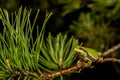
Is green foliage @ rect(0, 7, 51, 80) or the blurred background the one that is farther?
the blurred background

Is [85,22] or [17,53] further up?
[85,22]

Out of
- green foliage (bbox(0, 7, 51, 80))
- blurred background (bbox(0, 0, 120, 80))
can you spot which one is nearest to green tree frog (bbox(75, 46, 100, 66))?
green foliage (bbox(0, 7, 51, 80))

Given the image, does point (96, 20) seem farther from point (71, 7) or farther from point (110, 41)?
point (71, 7)

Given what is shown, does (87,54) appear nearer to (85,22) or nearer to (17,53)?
(17,53)

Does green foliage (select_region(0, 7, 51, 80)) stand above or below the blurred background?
below

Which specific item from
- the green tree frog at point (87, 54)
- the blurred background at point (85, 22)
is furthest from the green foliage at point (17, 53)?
the blurred background at point (85, 22)

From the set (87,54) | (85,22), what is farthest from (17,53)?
(85,22)

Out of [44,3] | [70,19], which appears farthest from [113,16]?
[44,3]

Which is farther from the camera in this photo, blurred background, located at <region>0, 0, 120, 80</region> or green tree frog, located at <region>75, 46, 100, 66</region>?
blurred background, located at <region>0, 0, 120, 80</region>

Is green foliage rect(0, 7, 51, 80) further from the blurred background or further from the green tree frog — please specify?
the blurred background

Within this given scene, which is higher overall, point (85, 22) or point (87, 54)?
point (85, 22)

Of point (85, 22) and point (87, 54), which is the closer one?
point (87, 54)
